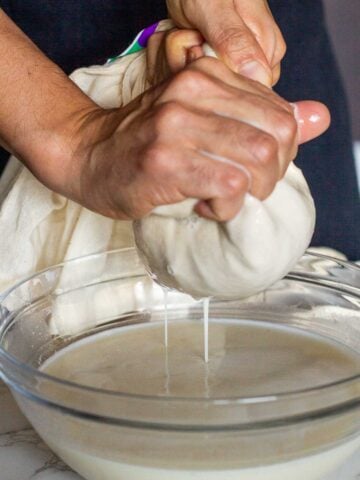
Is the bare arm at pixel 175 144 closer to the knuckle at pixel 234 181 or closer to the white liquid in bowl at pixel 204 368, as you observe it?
the knuckle at pixel 234 181

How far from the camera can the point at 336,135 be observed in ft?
4.61

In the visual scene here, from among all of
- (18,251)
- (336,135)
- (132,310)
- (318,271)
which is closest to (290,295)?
(318,271)

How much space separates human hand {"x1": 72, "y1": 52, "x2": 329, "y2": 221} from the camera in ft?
2.14

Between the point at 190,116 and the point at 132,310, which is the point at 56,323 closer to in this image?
the point at 132,310

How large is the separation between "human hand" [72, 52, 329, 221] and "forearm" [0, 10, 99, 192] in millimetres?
59

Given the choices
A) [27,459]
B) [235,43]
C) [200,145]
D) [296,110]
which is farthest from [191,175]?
[27,459]

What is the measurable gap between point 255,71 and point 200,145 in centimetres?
19

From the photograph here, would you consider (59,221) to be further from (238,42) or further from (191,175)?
(191,175)

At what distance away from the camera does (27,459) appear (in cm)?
85

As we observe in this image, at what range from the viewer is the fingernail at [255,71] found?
0.82 metres

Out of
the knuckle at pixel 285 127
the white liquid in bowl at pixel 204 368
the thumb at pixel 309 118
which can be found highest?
the knuckle at pixel 285 127

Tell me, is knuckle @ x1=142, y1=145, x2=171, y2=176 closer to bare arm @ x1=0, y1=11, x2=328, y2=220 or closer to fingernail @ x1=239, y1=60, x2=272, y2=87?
bare arm @ x1=0, y1=11, x2=328, y2=220

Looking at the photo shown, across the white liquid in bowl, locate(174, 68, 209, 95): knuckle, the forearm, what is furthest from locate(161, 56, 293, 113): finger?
the white liquid in bowl

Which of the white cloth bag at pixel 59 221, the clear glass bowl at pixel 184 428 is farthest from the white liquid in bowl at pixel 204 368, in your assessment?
the white cloth bag at pixel 59 221
